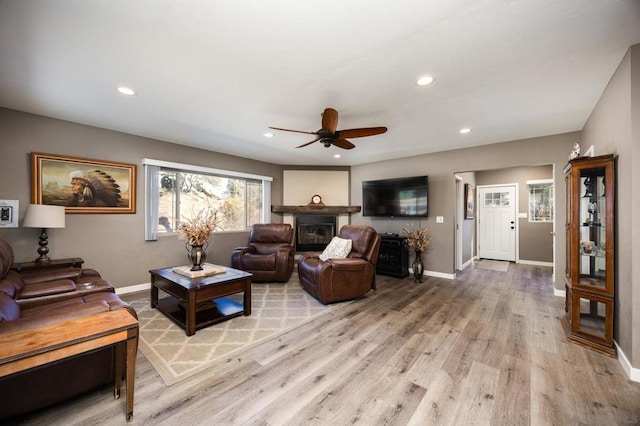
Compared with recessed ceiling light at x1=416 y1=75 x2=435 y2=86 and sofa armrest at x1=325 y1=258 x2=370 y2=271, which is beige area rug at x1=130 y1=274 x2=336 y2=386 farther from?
recessed ceiling light at x1=416 y1=75 x2=435 y2=86

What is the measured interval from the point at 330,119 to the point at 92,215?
11.8 feet

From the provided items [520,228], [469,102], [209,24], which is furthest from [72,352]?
[520,228]

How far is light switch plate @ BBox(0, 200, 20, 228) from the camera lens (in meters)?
2.91

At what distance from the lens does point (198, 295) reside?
2.53 metres

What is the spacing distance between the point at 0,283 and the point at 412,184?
5.45m

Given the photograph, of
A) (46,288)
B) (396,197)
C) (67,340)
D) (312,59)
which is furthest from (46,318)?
(396,197)

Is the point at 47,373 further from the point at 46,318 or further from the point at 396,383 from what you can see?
the point at 396,383

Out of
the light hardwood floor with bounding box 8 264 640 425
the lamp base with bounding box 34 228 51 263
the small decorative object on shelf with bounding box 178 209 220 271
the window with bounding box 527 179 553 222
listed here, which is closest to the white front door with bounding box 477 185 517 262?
the window with bounding box 527 179 553 222

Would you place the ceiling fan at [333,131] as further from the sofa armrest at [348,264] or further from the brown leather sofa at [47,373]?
the brown leather sofa at [47,373]

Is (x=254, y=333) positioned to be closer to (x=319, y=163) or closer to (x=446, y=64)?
(x=446, y=64)

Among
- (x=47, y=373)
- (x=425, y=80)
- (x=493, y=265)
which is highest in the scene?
(x=425, y=80)

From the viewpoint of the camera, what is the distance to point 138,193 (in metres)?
3.96

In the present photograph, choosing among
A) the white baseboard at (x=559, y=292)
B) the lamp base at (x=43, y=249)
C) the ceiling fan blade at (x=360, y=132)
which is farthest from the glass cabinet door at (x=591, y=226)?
the lamp base at (x=43, y=249)

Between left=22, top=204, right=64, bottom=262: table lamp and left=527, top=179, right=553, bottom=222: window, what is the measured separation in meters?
8.79
